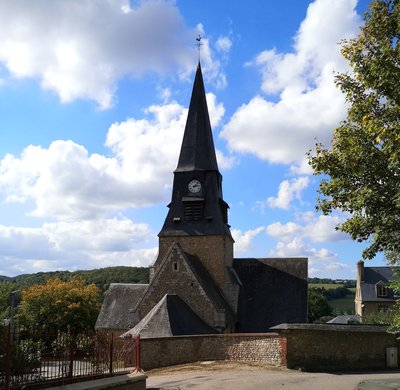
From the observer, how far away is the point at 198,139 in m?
32.5

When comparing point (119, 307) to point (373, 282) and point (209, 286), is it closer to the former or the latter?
point (209, 286)

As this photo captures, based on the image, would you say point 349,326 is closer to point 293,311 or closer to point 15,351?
point 293,311

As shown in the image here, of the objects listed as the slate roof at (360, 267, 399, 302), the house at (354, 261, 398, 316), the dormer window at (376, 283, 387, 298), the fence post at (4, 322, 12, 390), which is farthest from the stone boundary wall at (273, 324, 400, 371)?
the dormer window at (376, 283, 387, 298)

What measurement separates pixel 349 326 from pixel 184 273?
10665 mm

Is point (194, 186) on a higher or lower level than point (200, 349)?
higher

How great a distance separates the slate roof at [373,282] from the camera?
5044 centimetres

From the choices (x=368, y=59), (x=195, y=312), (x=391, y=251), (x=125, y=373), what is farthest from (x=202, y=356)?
(x=368, y=59)

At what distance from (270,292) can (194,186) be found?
8343 millimetres

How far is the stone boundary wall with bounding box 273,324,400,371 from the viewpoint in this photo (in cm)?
1861

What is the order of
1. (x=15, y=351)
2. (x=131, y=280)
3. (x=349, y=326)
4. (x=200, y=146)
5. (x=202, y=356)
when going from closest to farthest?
1. (x=15, y=351)
2. (x=349, y=326)
3. (x=202, y=356)
4. (x=200, y=146)
5. (x=131, y=280)

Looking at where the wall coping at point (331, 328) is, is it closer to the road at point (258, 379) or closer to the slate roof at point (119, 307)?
the road at point (258, 379)

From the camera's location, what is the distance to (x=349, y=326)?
19.2 m

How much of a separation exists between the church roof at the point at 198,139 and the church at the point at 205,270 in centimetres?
6

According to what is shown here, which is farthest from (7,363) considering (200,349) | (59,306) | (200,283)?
(59,306)
